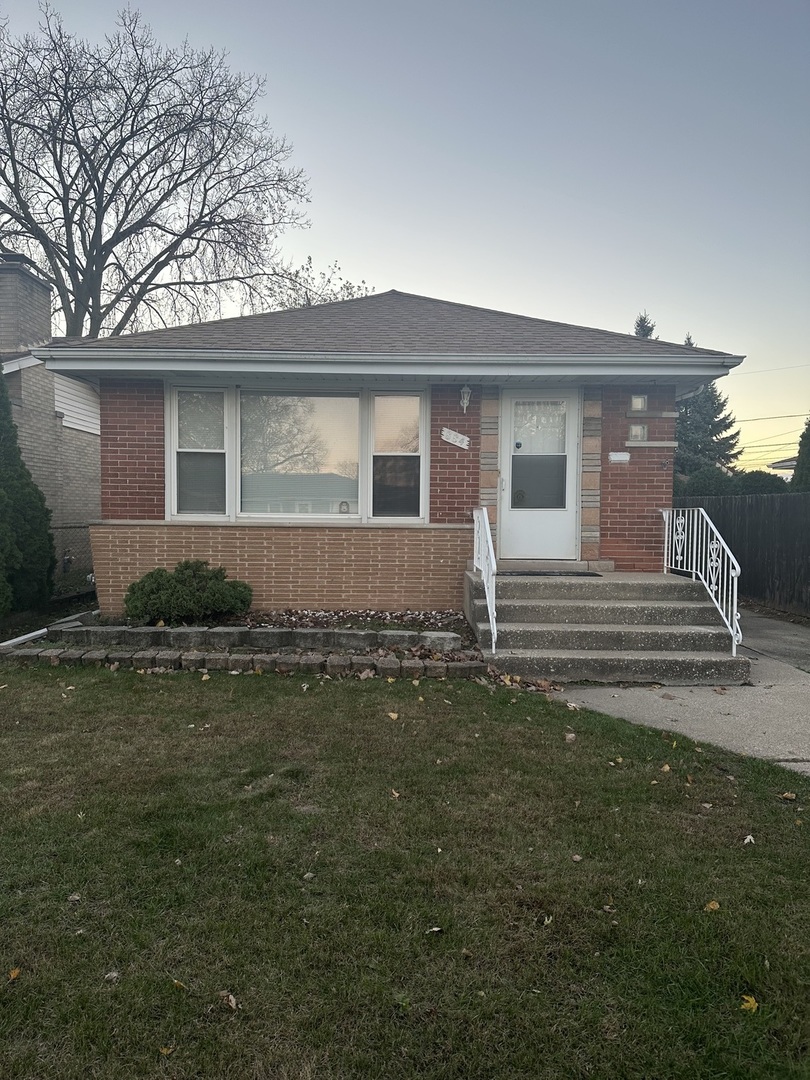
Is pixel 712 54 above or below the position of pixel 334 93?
below

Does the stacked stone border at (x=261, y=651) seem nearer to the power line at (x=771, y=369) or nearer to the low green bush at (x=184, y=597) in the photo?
the low green bush at (x=184, y=597)

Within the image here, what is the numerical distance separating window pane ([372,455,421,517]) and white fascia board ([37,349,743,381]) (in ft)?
3.66

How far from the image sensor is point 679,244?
1227 centimetres

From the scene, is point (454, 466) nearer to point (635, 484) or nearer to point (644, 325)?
point (635, 484)

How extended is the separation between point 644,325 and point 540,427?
2570cm

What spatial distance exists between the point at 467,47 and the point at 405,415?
7.55 meters

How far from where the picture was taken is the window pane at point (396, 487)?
7238mm

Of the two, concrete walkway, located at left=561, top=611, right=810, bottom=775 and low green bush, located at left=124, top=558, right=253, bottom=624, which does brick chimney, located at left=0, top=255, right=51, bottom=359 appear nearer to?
low green bush, located at left=124, top=558, right=253, bottom=624

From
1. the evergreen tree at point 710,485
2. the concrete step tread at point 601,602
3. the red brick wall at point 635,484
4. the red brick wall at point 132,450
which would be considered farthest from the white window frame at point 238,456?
the evergreen tree at point 710,485

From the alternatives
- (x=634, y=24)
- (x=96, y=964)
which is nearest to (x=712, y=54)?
(x=634, y=24)

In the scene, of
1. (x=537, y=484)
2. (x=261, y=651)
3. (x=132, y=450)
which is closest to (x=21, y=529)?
(x=132, y=450)

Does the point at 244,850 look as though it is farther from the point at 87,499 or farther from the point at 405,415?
the point at 87,499

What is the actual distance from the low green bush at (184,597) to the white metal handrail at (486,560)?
8.68 ft

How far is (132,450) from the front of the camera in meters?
7.12
